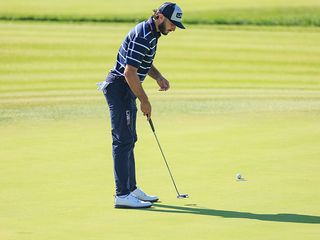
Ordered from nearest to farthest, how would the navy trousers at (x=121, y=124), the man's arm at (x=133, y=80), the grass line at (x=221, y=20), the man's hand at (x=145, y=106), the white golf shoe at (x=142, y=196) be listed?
the man's arm at (x=133, y=80) → the man's hand at (x=145, y=106) → the navy trousers at (x=121, y=124) → the white golf shoe at (x=142, y=196) → the grass line at (x=221, y=20)

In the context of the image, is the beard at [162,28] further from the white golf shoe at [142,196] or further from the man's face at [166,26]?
the white golf shoe at [142,196]

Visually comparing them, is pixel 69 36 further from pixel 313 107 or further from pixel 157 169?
pixel 157 169

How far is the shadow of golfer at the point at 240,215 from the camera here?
A: 368 inches

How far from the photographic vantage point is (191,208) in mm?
10000

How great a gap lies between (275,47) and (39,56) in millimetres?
7774

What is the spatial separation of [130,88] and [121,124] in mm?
374

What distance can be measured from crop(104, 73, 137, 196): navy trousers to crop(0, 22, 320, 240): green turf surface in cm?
35

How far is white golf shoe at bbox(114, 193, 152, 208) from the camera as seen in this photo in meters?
10.1

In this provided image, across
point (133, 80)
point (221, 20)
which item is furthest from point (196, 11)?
point (133, 80)

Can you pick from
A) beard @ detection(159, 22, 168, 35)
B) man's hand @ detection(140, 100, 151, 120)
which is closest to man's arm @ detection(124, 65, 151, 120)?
man's hand @ detection(140, 100, 151, 120)

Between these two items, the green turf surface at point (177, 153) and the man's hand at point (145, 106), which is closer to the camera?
the green turf surface at point (177, 153)

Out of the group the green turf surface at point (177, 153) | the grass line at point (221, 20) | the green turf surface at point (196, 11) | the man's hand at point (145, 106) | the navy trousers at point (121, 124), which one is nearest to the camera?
the green turf surface at point (177, 153)

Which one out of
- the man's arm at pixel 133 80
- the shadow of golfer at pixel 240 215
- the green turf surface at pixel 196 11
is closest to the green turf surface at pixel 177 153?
the shadow of golfer at pixel 240 215

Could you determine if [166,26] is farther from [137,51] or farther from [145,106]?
[145,106]
